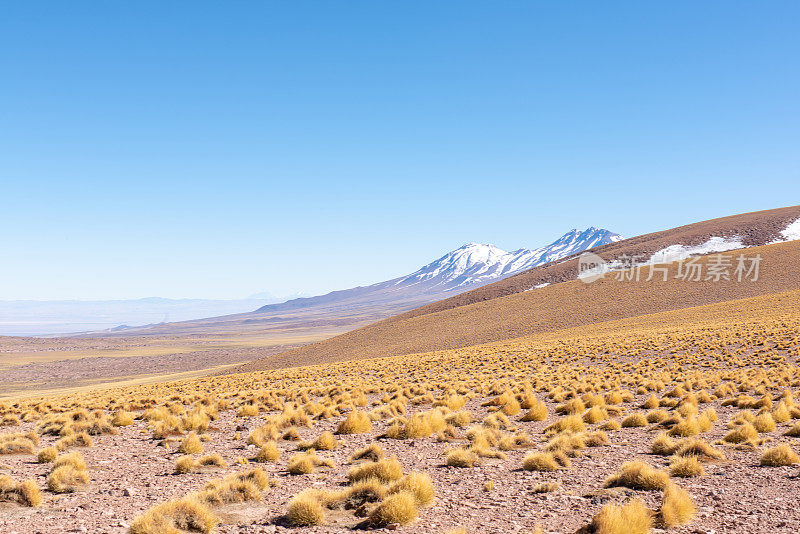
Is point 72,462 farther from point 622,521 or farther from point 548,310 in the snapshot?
point 548,310

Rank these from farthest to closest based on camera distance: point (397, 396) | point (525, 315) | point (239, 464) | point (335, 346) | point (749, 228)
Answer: point (749, 228) → point (335, 346) → point (525, 315) → point (397, 396) → point (239, 464)

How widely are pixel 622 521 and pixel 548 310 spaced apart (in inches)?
2470

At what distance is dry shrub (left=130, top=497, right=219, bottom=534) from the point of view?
6.03 m

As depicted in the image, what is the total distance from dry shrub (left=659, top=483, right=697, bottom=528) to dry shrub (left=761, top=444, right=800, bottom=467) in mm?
3457

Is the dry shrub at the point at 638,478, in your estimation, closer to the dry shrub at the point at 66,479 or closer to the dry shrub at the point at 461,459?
the dry shrub at the point at 461,459

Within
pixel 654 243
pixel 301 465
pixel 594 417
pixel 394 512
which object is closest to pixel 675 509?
pixel 394 512

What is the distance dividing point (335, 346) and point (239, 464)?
6238cm

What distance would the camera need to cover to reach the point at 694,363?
26.5m

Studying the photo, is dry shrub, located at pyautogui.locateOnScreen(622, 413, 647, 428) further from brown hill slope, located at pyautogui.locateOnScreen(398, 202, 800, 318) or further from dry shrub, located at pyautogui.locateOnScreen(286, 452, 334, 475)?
brown hill slope, located at pyautogui.locateOnScreen(398, 202, 800, 318)

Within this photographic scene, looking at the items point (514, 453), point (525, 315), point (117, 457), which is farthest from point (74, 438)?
point (525, 315)

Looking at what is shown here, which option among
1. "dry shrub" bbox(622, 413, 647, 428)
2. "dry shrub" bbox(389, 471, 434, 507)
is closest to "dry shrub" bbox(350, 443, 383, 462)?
"dry shrub" bbox(389, 471, 434, 507)

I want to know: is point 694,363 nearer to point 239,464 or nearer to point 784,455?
point 784,455

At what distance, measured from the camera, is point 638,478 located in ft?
26.2

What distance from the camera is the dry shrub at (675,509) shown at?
640 cm
